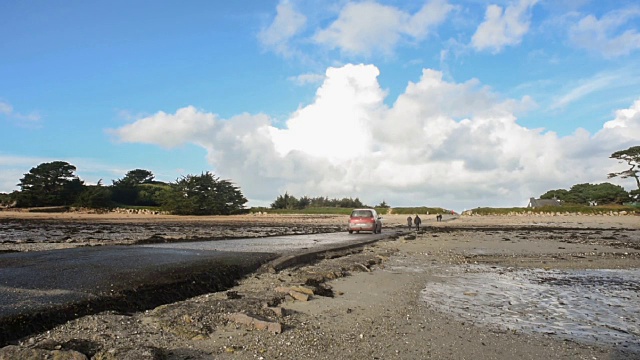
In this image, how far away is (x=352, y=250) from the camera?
1872 centimetres

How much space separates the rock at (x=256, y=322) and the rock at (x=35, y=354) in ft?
7.05

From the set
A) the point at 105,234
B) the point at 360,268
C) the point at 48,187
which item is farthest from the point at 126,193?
the point at 360,268

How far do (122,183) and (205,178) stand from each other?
26169mm

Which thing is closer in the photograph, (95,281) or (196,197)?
(95,281)

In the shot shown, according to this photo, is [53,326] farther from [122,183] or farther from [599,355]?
[122,183]

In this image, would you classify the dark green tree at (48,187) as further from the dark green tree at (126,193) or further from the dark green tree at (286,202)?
the dark green tree at (286,202)

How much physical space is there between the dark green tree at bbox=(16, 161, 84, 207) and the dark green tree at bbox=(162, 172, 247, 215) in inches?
591

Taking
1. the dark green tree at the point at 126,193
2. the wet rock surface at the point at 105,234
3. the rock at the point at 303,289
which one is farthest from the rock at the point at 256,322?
the dark green tree at the point at 126,193

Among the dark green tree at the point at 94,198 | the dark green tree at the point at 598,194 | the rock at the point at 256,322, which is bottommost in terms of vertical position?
the rock at the point at 256,322

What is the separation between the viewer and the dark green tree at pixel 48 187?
67325mm

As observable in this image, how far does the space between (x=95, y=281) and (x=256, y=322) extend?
160 inches

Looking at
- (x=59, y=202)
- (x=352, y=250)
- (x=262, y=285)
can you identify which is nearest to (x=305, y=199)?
(x=59, y=202)

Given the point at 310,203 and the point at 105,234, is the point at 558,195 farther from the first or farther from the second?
the point at 105,234

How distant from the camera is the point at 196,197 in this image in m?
70.9
